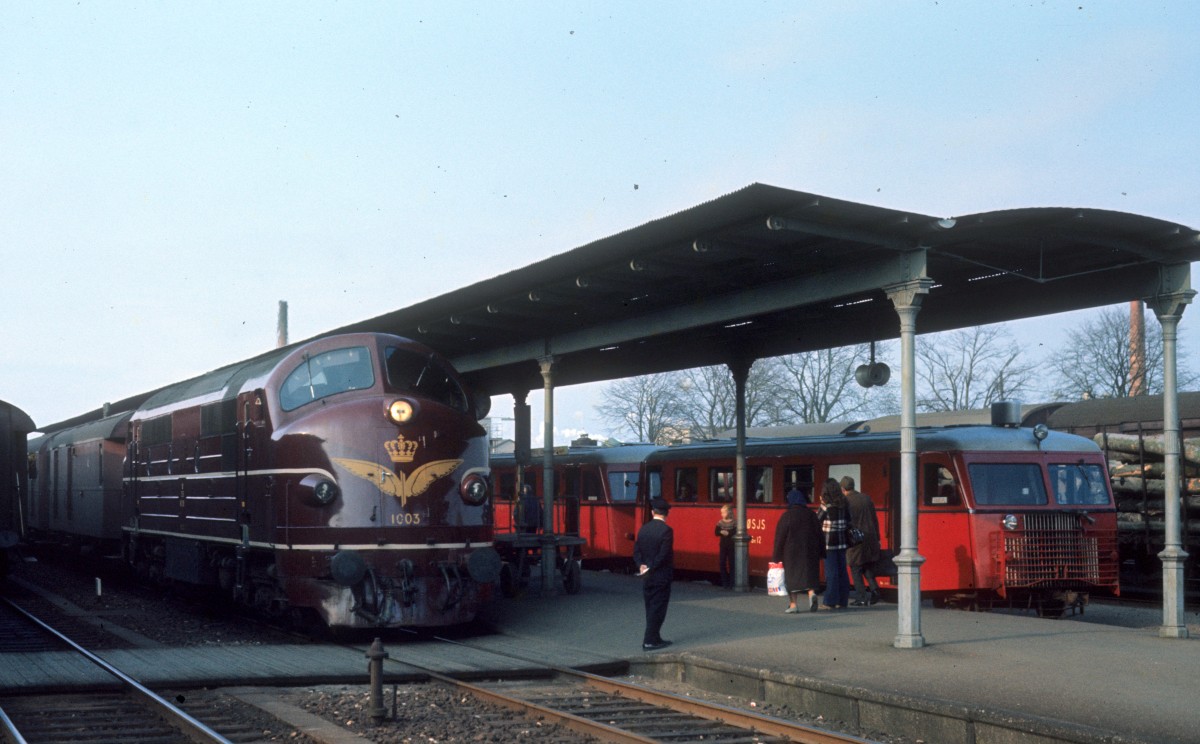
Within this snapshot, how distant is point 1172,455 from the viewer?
1308cm

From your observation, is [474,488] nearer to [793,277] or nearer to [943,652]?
[793,277]

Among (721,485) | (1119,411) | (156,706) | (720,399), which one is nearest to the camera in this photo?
(156,706)

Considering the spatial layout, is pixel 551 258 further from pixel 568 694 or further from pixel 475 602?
pixel 568 694

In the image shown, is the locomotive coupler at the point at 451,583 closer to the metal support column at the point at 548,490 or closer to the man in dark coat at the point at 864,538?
the metal support column at the point at 548,490

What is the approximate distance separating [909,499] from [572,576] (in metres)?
7.25

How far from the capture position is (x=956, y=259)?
13.4 metres

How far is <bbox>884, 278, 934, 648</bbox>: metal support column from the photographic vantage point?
12188 mm

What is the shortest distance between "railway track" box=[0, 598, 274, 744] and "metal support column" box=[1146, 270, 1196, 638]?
9.26 metres

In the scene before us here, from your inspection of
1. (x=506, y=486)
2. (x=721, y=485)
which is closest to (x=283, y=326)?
(x=506, y=486)

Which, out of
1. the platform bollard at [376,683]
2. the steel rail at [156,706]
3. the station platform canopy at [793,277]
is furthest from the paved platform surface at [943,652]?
the steel rail at [156,706]

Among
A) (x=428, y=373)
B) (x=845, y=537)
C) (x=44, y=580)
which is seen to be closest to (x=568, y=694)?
(x=428, y=373)

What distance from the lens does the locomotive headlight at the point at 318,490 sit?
13.5 m

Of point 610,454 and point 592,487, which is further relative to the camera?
point 592,487

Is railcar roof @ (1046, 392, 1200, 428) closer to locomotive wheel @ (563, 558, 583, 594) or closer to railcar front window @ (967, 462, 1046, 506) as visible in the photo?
railcar front window @ (967, 462, 1046, 506)
